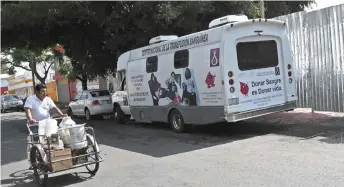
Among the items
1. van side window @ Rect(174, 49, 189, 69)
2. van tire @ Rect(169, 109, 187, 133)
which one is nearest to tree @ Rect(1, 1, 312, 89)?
van side window @ Rect(174, 49, 189, 69)

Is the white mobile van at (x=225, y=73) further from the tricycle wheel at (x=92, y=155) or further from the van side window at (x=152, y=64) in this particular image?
the tricycle wheel at (x=92, y=155)

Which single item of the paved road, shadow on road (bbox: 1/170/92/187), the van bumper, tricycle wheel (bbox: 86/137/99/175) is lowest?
shadow on road (bbox: 1/170/92/187)

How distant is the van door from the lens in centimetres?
986

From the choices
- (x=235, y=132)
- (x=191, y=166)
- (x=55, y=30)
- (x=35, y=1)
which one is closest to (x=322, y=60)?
(x=235, y=132)

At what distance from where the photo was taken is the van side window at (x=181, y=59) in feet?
35.9

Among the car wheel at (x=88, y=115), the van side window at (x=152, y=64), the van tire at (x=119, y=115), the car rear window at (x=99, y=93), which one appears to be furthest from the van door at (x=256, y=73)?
the car wheel at (x=88, y=115)

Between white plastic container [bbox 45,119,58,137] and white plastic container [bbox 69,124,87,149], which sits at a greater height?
white plastic container [bbox 45,119,58,137]

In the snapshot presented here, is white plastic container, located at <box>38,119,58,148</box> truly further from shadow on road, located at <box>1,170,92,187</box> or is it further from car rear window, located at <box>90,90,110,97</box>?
car rear window, located at <box>90,90,110,97</box>

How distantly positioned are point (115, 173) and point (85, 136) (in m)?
0.90

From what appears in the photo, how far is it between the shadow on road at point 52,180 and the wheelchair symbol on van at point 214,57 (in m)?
4.13

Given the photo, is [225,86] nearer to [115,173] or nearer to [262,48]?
[262,48]

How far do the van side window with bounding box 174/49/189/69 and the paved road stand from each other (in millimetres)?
1938

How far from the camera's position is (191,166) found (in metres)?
7.42

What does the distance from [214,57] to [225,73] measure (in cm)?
53
